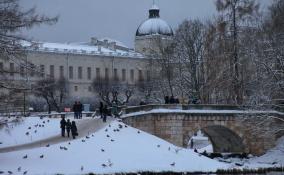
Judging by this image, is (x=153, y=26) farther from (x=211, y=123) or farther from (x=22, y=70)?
(x=22, y=70)

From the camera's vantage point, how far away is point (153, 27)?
13425 cm

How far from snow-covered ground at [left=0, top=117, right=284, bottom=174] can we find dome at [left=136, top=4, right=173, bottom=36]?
86.3 metres

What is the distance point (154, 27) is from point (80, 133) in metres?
89.7

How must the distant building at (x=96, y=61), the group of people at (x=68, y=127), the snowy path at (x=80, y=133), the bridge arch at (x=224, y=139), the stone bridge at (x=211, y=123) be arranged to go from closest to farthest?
the snowy path at (x=80, y=133)
the group of people at (x=68, y=127)
the stone bridge at (x=211, y=123)
the bridge arch at (x=224, y=139)
the distant building at (x=96, y=61)

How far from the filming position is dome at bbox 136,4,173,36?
132625 mm

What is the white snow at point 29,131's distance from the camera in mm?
44781

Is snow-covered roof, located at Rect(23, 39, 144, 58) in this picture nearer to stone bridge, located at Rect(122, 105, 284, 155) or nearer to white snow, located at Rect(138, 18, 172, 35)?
white snow, located at Rect(138, 18, 172, 35)

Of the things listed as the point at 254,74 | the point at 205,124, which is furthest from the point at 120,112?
the point at 254,74

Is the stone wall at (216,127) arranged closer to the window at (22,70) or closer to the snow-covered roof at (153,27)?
the window at (22,70)

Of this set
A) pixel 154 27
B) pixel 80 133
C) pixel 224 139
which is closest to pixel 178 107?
pixel 80 133

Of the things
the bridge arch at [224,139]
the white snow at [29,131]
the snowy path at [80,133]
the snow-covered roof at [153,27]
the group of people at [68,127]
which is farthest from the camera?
the snow-covered roof at [153,27]

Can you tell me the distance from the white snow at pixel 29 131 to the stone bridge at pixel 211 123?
5.11m

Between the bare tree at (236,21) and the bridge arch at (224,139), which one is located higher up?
the bare tree at (236,21)

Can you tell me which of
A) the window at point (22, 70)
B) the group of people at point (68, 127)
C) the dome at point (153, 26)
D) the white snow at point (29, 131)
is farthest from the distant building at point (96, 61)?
the window at point (22, 70)
